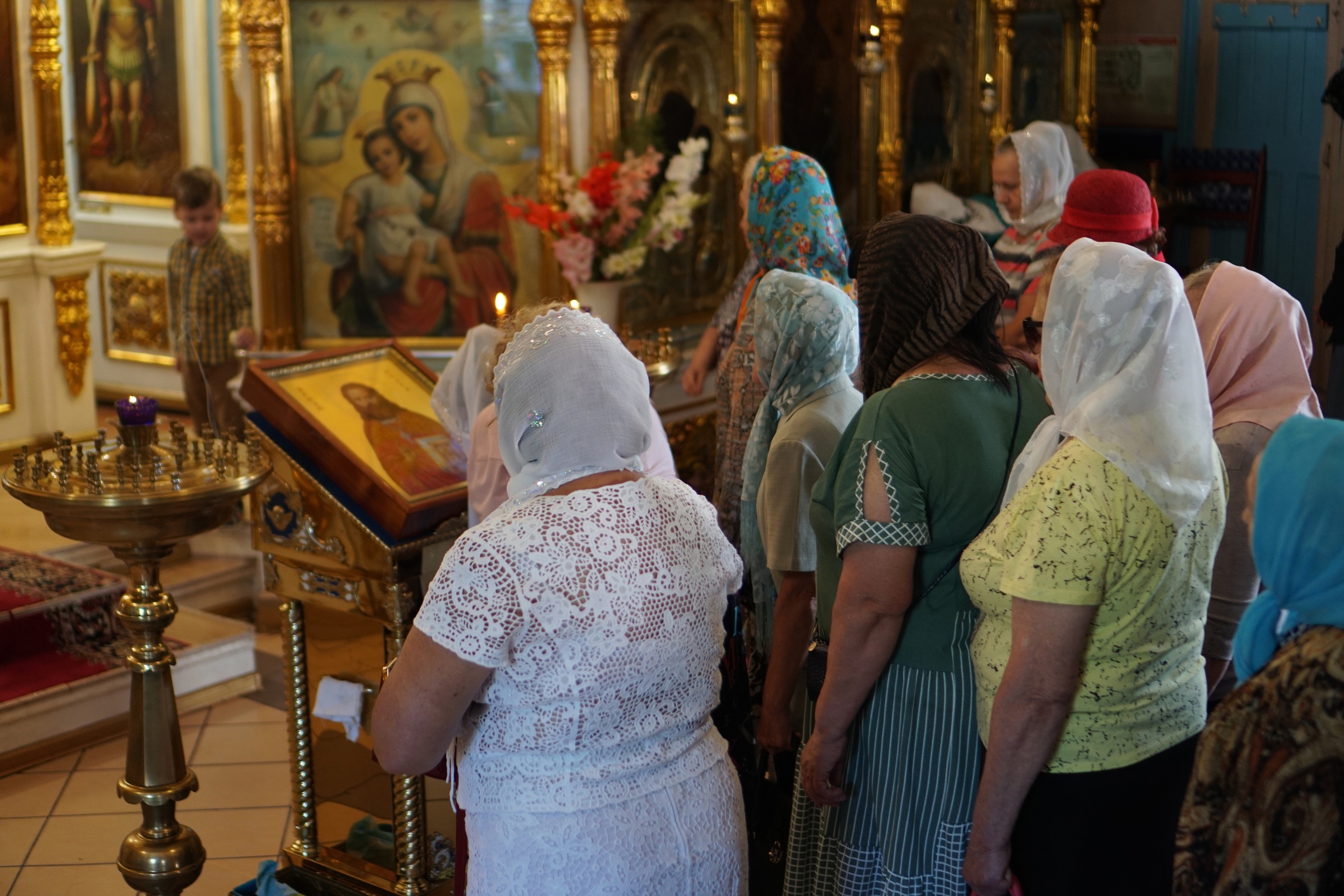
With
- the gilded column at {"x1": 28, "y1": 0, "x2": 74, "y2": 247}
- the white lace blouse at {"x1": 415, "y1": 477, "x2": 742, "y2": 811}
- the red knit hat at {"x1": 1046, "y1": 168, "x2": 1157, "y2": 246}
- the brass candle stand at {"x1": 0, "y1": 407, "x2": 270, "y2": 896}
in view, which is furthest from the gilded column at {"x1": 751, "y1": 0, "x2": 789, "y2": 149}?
the white lace blouse at {"x1": 415, "y1": 477, "x2": 742, "y2": 811}

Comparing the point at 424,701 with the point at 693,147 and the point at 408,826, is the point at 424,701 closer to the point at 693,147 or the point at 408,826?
the point at 408,826

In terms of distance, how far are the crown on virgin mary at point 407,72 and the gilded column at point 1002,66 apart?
3.97m

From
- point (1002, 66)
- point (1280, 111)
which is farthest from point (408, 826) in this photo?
point (1280, 111)

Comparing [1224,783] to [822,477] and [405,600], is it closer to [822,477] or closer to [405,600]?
[822,477]

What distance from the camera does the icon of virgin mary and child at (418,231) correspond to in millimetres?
5496

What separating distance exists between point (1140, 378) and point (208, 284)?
534cm

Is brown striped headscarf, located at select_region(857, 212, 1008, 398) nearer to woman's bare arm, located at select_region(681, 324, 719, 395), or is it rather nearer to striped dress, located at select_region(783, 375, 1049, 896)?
striped dress, located at select_region(783, 375, 1049, 896)

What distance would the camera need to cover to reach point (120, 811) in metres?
4.07

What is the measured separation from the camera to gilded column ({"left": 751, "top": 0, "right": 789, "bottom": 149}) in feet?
20.4

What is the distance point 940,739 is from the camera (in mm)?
2125

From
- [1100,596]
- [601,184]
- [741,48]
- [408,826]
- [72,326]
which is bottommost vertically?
[408,826]

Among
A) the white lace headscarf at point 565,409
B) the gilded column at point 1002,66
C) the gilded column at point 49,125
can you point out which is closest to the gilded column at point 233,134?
the gilded column at point 49,125

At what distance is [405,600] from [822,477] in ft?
3.66

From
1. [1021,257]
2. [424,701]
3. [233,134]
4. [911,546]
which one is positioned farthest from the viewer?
[233,134]
